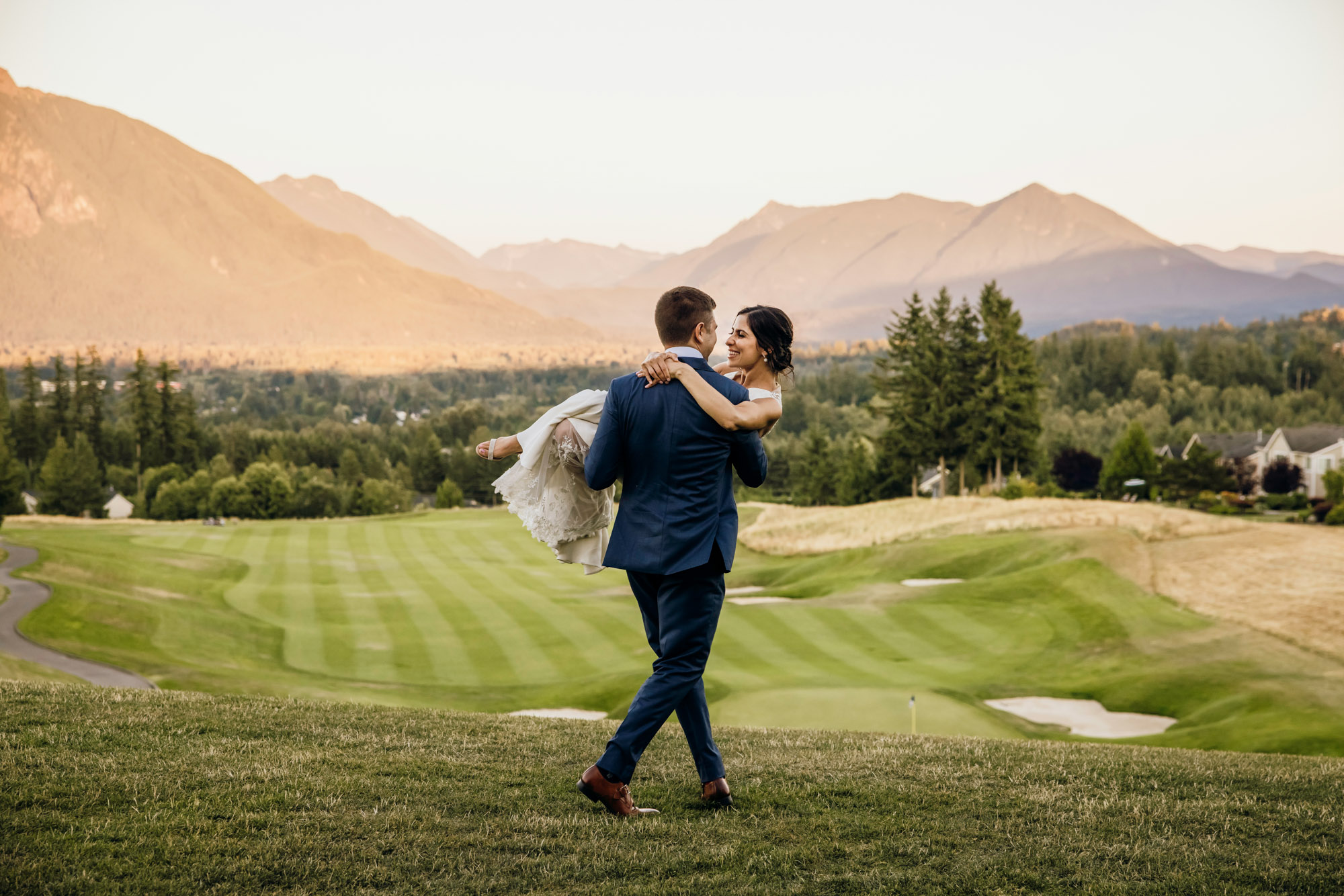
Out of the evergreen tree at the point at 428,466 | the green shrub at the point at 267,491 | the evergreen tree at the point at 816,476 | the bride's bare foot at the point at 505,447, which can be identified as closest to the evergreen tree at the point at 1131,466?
the evergreen tree at the point at 816,476

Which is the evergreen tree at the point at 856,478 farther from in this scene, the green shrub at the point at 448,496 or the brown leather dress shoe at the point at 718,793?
the brown leather dress shoe at the point at 718,793

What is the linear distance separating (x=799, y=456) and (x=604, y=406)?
290 feet

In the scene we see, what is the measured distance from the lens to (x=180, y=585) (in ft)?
90.1

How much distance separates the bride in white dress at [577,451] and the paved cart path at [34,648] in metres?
11.0

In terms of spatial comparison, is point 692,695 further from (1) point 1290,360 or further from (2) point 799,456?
(1) point 1290,360

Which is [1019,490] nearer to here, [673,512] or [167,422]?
[673,512]

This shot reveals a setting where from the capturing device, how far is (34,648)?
746 inches

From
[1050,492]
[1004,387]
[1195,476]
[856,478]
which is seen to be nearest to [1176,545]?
[1004,387]

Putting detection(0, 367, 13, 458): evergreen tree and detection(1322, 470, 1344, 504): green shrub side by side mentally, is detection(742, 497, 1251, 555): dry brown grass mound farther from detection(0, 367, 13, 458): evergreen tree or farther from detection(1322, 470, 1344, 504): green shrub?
detection(0, 367, 13, 458): evergreen tree

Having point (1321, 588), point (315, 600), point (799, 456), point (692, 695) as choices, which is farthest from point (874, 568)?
point (799, 456)

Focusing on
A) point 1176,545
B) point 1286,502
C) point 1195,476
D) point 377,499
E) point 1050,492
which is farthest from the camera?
point 377,499

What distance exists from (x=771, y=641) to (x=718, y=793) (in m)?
16.9

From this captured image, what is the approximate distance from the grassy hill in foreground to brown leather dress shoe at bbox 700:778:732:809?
0.30 ft

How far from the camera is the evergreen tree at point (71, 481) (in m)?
84.3
